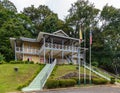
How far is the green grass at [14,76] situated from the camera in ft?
76.6

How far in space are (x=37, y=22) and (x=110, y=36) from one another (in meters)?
24.3

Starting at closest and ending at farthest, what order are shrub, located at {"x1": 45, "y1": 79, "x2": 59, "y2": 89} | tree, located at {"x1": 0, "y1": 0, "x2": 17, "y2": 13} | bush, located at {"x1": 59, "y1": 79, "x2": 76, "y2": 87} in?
shrub, located at {"x1": 45, "y1": 79, "x2": 59, "y2": 89}, bush, located at {"x1": 59, "y1": 79, "x2": 76, "y2": 87}, tree, located at {"x1": 0, "y1": 0, "x2": 17, "y2": 13}

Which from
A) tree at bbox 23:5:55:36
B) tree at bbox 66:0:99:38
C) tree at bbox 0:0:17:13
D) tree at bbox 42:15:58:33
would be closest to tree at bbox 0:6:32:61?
tree at bbox 42:15:58:33

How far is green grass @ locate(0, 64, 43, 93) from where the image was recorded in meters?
23.3

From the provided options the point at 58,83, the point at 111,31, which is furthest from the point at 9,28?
the point at 58,83

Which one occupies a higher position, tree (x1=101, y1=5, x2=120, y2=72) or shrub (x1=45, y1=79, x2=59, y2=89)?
tree (x1=101, y1=5, x2=120, y2=72)

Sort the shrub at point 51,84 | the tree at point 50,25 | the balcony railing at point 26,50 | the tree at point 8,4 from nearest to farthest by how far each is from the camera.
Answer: the shrub at point 51,84 < the balcony railing at point 26,50 < the tree at point 50,25 < the tree at point 8,4

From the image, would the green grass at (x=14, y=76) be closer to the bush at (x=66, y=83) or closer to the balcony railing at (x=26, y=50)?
the bush at (x=66, y=83)

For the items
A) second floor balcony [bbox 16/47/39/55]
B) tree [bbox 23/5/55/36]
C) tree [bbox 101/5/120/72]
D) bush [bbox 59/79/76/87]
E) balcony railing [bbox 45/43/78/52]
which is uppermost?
tree [bbox 23/5/55/36]

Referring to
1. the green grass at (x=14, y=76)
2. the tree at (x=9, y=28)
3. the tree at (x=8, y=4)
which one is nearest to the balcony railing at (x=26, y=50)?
the tree at (x=9, y=28)

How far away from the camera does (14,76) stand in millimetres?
27766

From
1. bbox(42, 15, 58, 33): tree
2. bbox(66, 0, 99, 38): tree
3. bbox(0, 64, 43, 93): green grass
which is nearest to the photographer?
bbox(0, 64, 43, 93): green grass

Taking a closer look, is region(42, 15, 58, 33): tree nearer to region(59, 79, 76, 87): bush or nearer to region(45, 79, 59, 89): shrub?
region(59, 79, 76, 87): bush

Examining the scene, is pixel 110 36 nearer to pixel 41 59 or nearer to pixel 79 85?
pixel 41 59
